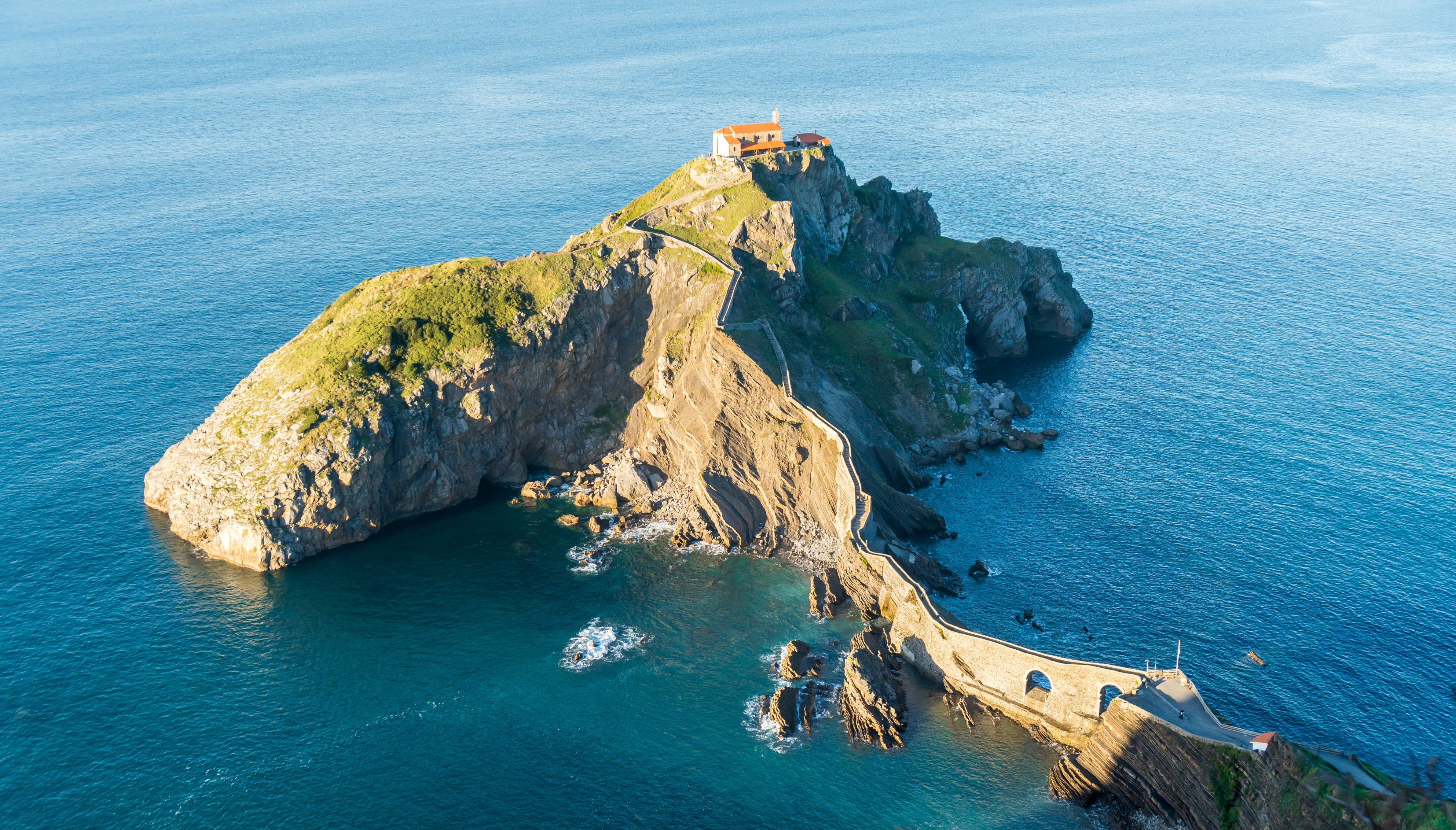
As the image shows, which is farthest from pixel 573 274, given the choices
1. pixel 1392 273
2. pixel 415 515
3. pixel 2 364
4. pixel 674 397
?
pixel 1392 273

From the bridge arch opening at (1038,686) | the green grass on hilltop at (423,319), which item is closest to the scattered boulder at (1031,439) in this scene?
the bridge arch opening at (1038,686)

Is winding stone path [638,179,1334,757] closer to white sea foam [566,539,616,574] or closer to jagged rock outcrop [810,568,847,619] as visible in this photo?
jagged rock outcrop [810,568,847,619]

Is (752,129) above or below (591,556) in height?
above

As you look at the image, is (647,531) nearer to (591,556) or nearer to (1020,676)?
(591,556)

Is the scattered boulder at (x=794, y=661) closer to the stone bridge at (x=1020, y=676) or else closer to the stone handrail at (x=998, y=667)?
the stone bridge at (x=1020, y=676)

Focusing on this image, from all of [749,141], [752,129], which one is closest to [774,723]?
[749,141]
